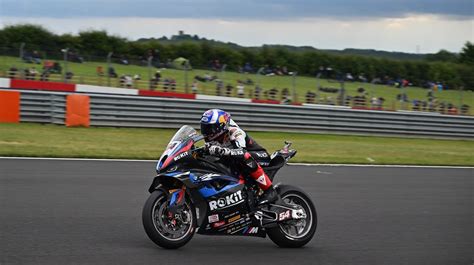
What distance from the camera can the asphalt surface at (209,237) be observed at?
6672mm

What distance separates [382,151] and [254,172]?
13796 mm

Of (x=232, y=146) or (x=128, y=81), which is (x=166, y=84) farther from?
(x=232, y=146)

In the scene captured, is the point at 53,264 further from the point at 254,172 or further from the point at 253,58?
the point at 253,58

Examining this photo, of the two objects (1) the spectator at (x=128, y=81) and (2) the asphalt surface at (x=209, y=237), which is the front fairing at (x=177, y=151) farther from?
(1) the spectator at (x=128, y=81)

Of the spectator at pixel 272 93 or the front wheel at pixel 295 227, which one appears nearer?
the front wheel at pixel 295 227

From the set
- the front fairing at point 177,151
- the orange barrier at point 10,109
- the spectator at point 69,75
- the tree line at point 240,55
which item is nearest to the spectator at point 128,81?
the spectator at point 69,75

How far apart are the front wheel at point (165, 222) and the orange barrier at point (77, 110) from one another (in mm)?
14351

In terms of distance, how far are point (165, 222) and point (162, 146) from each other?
1172cm

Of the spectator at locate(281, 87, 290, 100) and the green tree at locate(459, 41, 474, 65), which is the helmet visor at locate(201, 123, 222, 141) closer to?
the spectator at locate(281, 87, 290, 100)

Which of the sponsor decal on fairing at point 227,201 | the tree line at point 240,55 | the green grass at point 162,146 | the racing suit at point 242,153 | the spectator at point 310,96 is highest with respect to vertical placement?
the tree line at point 240,55

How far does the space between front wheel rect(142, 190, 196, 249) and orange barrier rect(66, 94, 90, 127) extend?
1435 centimetres

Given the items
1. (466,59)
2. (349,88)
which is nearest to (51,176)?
(349,88)

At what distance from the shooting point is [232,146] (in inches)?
279

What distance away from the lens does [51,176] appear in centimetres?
1176
